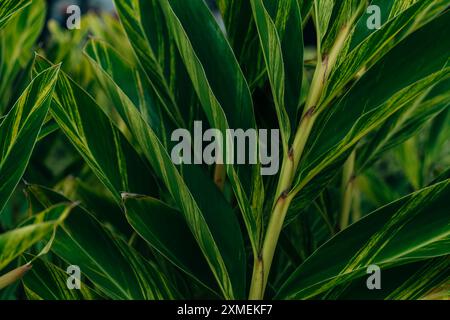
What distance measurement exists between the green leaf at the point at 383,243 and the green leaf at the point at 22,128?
32 cm

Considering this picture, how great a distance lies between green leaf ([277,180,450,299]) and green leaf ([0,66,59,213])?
0.32m

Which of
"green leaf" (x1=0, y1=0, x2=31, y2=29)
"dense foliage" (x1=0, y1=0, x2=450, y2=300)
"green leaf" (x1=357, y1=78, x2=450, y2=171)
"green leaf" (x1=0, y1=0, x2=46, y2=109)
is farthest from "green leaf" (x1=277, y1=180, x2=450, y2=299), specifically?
"green leaf" (x1=0, y1=0, x2=46, y2=109)

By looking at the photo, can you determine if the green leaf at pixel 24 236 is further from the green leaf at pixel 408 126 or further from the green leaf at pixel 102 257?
the green leaf at pixel 408 126

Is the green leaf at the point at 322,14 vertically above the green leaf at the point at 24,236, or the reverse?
the green leaf at the point at 322,14

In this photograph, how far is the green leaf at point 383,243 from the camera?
2.03 feet

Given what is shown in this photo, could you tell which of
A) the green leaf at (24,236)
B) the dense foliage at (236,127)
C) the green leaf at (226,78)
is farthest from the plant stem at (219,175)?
the green leaf at (24,236)

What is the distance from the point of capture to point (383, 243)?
0.65m

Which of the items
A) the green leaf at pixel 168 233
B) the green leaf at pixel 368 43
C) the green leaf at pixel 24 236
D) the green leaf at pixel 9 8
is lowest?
the green leaf at pixel 24 236

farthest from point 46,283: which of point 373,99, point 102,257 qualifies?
point 373,99

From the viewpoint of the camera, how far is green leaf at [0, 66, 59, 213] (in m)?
0.58

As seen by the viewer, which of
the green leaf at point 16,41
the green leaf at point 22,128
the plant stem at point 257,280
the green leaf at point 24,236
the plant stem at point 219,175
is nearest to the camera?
the green leaf at point 24,236
